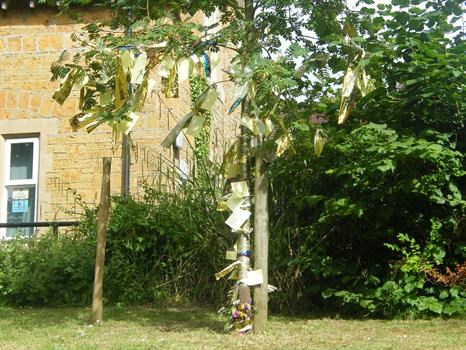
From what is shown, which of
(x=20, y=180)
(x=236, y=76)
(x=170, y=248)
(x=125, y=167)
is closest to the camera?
(x=236, y=76)

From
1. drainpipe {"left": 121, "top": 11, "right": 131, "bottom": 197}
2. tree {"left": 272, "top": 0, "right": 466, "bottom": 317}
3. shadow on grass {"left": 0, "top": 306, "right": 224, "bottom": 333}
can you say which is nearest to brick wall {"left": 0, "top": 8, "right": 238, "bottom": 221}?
drainpipe {"left": 121, "top": 11, "right": 131, "bottom": 197}

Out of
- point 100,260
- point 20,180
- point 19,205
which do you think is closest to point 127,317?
point 100,260

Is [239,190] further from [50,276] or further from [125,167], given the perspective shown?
[125,167]

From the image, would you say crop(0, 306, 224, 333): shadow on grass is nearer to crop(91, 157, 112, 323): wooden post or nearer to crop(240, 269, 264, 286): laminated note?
crop(91, 157, 112, 323): wooden post

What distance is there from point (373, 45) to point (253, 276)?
9.94 ft

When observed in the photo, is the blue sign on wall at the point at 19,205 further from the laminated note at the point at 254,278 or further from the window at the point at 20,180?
the laminated note at the point at 254,278

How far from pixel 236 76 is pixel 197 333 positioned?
2.46 meters

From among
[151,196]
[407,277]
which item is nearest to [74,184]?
[151,196]

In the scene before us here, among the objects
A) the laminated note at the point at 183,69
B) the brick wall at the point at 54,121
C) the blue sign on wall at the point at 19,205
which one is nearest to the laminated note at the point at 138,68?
the laminated note at the point at 183,69

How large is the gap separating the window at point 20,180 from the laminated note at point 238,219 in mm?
5738

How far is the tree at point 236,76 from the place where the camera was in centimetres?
646

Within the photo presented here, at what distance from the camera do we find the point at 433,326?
7375mm

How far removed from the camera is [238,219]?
265 inches

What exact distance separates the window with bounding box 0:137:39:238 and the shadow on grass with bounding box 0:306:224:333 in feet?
9.22
